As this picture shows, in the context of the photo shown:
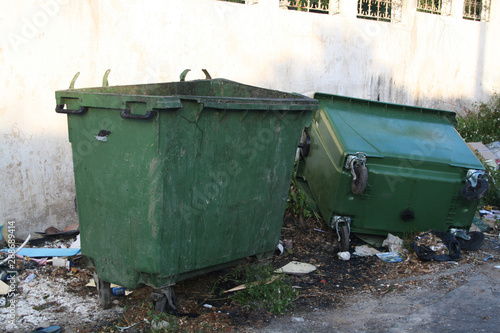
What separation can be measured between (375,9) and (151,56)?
3.85 m

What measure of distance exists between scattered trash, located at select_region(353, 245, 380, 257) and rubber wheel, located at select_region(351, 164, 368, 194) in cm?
70

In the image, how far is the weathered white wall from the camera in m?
4.72

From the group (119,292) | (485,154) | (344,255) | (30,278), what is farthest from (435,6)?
(30,278)

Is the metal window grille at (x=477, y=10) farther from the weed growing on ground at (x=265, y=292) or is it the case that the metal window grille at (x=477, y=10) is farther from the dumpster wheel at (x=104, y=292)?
the dumpster wheel at (x=104, y=292)

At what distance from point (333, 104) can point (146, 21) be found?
7.01ft

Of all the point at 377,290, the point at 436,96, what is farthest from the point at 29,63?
the point at 436,96

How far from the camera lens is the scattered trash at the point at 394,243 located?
16.1 feet

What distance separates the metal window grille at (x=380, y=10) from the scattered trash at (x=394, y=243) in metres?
3.74

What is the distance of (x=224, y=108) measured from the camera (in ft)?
10.9

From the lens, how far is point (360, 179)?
460 cm

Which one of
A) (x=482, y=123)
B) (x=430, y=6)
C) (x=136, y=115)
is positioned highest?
(x=430, y=6)

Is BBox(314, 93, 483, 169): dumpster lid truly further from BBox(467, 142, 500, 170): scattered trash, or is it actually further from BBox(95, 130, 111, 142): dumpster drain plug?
BBox(95, 130, 111, 142): dumpster drain plug

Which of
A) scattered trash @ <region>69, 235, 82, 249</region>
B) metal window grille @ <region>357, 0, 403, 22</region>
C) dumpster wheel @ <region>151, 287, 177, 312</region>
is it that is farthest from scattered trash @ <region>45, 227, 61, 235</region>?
metal window grille @ <region>357, 0, 403, 22</region>

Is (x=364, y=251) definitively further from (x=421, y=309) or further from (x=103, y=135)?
(x=103, y=135)
